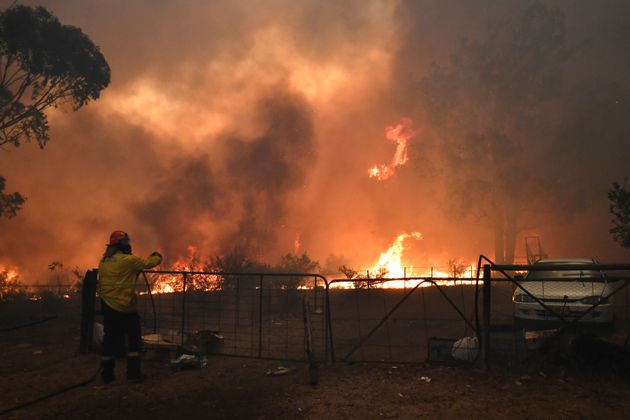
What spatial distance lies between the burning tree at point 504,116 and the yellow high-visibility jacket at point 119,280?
24.7 metres

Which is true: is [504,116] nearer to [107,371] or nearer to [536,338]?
[536,338]

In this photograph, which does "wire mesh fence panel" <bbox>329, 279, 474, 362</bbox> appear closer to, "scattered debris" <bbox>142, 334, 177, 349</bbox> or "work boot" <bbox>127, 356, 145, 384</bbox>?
"scattered debris" <bbox>142, 334, 177, 349</bbox>

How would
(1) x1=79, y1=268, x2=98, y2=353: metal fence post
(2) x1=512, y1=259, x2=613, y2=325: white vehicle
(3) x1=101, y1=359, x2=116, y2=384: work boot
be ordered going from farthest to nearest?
(2) x1=512, y1=259, x2=613, y2=325: white vehicle, (1) x1=79, y1=268, x2=98, y2=353: metal fence post, (3) x1=101, y1=359, x2=116, y2=384: work boot

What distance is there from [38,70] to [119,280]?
19898 mm

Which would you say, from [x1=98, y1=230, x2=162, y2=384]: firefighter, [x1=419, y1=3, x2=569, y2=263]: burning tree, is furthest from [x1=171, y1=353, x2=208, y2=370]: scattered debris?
[x1=419, y1=3, x2=569, y2=263]: burning tree

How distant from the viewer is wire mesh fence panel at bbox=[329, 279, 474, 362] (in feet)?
27.9

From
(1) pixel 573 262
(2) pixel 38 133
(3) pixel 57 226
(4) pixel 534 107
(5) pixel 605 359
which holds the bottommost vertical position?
(5) pixel 605 359

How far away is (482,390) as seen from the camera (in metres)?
6.22

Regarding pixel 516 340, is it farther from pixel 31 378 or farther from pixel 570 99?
pixel 570 99

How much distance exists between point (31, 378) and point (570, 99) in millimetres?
33843

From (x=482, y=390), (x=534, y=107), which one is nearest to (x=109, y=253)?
(x=482, y=390)

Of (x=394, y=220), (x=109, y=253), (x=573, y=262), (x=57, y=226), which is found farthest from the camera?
(x=394, y=220)

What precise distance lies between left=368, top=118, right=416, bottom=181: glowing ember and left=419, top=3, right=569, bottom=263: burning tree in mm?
5132

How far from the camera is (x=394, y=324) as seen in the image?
476 inches
